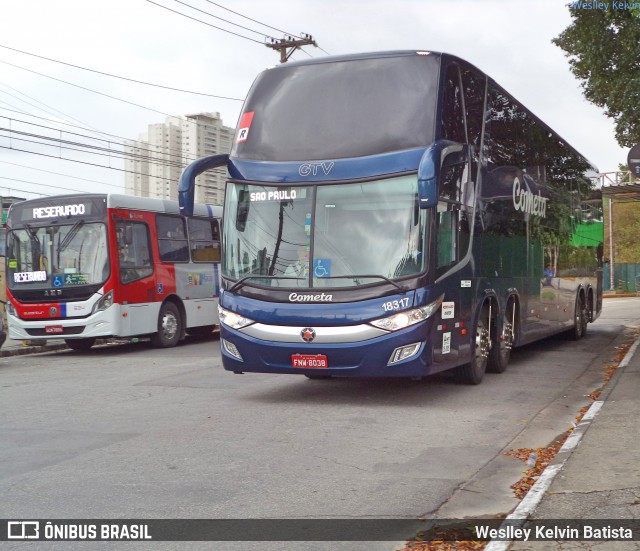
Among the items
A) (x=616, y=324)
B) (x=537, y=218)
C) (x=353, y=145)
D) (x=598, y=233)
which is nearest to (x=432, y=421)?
(x=353, y=145)

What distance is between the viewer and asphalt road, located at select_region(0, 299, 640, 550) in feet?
19.4

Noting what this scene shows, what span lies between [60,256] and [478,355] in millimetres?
9176

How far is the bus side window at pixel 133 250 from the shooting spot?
17359 mm

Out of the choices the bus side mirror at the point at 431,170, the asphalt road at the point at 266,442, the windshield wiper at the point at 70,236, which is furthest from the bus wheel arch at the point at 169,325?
the bus side mirror at the point at 431,170

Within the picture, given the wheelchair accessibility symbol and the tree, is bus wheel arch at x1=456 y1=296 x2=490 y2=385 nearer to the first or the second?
the wheelchair accessibility symbol

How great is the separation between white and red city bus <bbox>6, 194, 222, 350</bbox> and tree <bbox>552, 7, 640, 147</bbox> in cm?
1008

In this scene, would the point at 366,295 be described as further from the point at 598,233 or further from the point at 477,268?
the point at 598,233

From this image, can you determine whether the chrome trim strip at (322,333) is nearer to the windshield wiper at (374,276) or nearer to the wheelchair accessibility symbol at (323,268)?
the windshield wiper at (374,276)

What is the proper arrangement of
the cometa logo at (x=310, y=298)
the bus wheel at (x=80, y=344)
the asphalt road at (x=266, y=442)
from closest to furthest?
the asphalt road at (x=266, y=442), the cometa logo at (x=310, y=298), the bus wheel at (x=80, y=344)

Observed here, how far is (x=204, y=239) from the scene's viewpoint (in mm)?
20812

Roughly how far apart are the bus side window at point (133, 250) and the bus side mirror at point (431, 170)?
899cm

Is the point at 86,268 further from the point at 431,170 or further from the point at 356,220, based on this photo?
the point at 431,170

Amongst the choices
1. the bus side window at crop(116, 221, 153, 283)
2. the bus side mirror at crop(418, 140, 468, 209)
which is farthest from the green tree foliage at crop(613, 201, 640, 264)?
the bus side mirror at crop(418, 140, 468, 209)

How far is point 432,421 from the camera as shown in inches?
359
